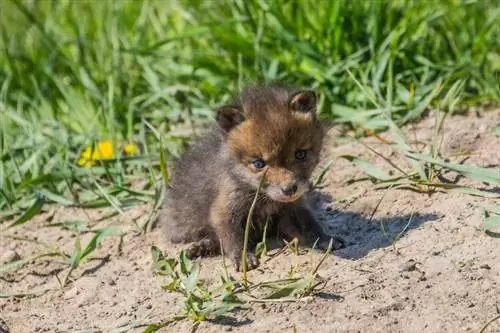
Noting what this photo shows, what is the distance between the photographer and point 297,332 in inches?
180

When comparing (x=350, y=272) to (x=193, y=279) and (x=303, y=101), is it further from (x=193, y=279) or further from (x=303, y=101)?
(x=303, y=101)

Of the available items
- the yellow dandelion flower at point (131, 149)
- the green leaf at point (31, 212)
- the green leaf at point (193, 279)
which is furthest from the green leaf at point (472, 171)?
the green leaf at point (31, 212)

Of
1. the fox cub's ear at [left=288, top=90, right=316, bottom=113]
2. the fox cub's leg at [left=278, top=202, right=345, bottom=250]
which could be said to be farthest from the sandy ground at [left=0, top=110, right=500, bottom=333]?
the fox cub's ear at [left=288, top=90, right=316, bottom=113]

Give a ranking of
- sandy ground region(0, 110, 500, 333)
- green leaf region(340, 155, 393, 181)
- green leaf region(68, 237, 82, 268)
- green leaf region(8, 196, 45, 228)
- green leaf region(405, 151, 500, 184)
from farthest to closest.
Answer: green leaf region(8, 196, 45, 228), green leaf region(340, 155, 393, 181), green leaf region(68, 237, 82, 268), green leaf region(405, 151, 500, 184), sandy ground region(0, 110, 500, 333)

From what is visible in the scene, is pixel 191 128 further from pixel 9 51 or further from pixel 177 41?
pixel 9 51

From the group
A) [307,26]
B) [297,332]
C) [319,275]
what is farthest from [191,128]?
[297,332]

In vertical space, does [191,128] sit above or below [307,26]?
below

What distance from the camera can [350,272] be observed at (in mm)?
5090

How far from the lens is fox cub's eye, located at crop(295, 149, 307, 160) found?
223 inches

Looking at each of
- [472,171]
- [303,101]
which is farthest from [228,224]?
[472,171]

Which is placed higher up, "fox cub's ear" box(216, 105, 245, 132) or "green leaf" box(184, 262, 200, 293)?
"fox cub's ear" box(216, 105, 245, 132)

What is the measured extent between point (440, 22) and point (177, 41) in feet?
6.96

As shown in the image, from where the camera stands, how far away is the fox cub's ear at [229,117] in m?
5.77

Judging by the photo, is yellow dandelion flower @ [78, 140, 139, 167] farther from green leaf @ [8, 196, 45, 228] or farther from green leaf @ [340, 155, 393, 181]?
green leaf @ [340, 155, 393, 181]
